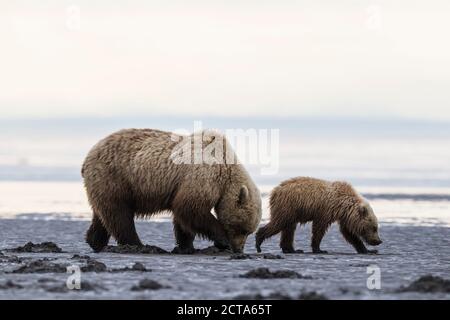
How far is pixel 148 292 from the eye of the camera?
47.1ft

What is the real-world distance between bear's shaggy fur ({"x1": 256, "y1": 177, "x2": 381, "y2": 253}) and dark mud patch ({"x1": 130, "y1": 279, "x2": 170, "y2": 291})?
8023mm

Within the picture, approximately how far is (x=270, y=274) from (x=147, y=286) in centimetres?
221

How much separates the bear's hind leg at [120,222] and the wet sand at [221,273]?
306mm

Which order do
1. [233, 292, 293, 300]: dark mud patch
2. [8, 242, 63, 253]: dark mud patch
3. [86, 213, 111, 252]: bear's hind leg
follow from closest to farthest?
[233, 292, 293, 300]: dark mud patch < [8, 242, 63, 253]: dark mud patch < [86, 213, 111, 252]: bear's hind leg

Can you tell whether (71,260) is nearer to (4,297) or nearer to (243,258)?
(243,258)

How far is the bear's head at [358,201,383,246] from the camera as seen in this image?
2272 centimetres

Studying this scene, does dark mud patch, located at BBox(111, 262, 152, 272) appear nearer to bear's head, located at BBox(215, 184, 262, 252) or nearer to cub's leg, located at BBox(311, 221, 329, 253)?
bear's head, located at BBox(215, 184, 262, 252)

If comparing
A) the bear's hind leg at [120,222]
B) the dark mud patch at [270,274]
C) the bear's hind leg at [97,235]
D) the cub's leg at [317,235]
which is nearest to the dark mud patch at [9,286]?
the dark mud patch at [270,274]

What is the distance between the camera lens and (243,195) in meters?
20.3

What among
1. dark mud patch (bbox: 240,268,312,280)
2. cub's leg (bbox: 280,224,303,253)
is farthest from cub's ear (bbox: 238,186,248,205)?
dark mud patch (bbox: 240,268,312,280)

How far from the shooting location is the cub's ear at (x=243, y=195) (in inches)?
798

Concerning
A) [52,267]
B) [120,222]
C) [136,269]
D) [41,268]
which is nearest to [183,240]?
[120,222]

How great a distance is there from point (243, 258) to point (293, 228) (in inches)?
146
